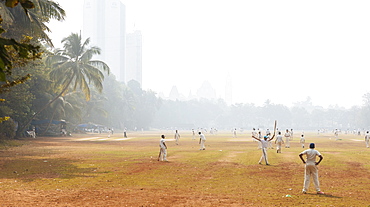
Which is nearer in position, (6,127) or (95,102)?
(6,127)

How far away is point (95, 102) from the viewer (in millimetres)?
98062

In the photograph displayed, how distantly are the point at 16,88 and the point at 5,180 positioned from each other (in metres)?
23.4

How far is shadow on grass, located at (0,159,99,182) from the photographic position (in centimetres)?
1734

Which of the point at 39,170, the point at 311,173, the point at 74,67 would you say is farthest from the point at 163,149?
the point at 74,67

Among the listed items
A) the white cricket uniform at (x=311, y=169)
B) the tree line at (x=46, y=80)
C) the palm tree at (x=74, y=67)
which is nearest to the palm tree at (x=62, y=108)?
the tree line at (x=46, y=80)

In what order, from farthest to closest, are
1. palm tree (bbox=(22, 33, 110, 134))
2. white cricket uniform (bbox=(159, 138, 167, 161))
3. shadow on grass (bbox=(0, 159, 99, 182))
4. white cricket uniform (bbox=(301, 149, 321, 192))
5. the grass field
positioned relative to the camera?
palm tree (bbox=(22, 33, 110, 134)), white cricket uniform (bbox=(159, 138, 167, 161)), shadow on grass (bbox=(0, 159, 99, 182)), white cricket uniform (bbox=(301, 149, 321, 192)), the grass field

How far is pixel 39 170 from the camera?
19.4m

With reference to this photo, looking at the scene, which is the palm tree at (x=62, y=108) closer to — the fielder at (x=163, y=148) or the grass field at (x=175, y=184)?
the grass field at (x=175, y=184)

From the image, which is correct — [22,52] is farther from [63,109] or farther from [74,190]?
[63,109]

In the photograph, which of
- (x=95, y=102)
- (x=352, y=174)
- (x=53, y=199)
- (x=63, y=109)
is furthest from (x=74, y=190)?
(x=95, y=102)

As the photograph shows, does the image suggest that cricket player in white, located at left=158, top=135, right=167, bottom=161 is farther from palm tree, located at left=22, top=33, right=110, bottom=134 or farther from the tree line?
palm tree, located at left=22, top=33, right=110, bottom=134

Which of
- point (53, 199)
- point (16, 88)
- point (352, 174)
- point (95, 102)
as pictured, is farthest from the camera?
point (95, 102)

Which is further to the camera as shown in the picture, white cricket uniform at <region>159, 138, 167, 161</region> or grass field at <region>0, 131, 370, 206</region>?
white cricket uniform at <region>159, 138, 167, 161</region>

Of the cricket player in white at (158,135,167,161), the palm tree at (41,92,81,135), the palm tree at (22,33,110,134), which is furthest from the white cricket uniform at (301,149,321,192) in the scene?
the palm tree at (41,92,81,135)
